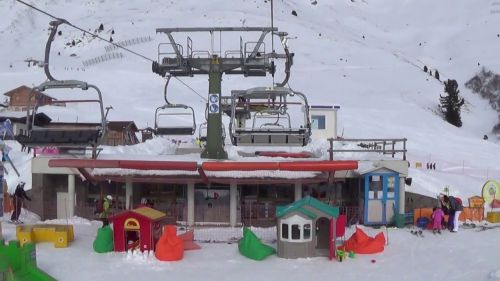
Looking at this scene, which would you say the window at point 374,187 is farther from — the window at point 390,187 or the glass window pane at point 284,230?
the glass window pane at point 284,230

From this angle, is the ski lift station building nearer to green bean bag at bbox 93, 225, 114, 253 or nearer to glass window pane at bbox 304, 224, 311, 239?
green bean bag at bbox 93, 225, 114, 253

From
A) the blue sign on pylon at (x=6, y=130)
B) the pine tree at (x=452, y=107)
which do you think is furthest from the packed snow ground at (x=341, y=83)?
the blue sign on pylon at (x=6, y=130)

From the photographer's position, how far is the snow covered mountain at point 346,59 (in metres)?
42.9

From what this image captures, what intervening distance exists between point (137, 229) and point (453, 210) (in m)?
7.51

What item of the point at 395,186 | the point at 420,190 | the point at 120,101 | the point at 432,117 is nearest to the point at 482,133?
the point at 432,117

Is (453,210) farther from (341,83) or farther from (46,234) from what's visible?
(341,83)

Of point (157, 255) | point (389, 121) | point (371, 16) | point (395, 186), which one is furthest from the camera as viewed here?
point (371, 16)

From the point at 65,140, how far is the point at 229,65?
4.86 meters

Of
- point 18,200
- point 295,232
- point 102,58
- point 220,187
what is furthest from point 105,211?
point 102,58

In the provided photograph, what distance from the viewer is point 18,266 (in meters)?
10.2

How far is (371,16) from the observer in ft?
399

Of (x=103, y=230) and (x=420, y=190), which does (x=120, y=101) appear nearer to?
(x=420, y=190)

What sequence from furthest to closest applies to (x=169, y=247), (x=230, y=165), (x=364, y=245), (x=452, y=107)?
(x=452, y=107)
(x=230, y=165)
(x=364, y=245)
(x=169, y=247)

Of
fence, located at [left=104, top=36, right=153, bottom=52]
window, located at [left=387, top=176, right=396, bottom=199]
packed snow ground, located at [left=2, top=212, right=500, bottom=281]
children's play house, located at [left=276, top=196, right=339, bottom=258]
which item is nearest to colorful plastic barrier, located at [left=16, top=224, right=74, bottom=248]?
packed snow ground, located at [left=2, top=212, right=500, bottom=281]
